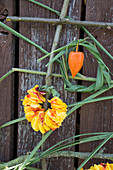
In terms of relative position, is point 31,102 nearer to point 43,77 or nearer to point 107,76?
point 43,77

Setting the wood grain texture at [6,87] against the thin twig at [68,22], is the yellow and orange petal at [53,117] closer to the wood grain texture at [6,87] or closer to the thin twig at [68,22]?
the wood grain texture at [6,87]

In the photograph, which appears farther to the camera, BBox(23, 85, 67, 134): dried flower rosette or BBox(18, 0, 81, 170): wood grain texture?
BBox(18, 0, 81, 170): wood grain texture

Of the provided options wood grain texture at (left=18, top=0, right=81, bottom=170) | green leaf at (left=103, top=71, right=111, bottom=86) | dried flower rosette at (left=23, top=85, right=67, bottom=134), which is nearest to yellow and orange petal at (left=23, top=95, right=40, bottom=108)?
dried flower rosette at (left=23, top=85, right=67, bottom=134)

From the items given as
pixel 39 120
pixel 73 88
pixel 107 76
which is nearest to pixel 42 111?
pixel 39 120

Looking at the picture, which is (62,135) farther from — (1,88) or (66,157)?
(1,88)

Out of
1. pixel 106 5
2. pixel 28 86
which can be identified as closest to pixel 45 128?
pixel 28 86

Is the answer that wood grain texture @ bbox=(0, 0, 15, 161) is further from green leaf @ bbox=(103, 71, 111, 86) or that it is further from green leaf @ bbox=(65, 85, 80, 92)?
green leaf @ bbox=(103, 71, 111, 86)

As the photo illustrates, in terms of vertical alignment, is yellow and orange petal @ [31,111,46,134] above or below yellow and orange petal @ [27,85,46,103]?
below
